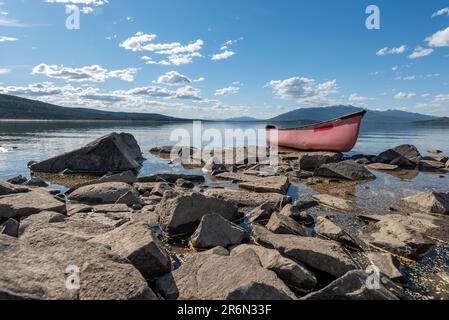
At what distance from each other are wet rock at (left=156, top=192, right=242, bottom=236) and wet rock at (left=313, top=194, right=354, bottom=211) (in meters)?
3.71

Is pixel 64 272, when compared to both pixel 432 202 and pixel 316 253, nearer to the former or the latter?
pixel 316 253

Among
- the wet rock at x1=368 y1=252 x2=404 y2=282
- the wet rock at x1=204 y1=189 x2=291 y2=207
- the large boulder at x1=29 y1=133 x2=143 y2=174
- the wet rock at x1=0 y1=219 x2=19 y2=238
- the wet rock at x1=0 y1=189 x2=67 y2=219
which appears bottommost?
the wet rock at x1=368 y1=252 x2=404 y2=282

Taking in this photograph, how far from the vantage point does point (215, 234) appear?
7133mm

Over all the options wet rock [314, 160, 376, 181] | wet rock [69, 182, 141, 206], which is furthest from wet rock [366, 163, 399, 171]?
wet rock [69, 182, 141, 206]

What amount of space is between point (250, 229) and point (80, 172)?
478 inches

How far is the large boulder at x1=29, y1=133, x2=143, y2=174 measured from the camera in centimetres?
1752

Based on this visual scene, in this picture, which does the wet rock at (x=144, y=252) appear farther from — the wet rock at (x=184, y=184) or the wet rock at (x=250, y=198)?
the wet rock at (x=184, y=184)

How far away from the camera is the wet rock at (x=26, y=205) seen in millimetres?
8242

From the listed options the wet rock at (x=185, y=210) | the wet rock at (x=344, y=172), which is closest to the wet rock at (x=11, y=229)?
the wet rock at (x=185, y=210)

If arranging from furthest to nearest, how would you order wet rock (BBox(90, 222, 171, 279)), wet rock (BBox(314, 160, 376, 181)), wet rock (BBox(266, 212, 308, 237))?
wet rock (BBox(314, 160, 376, 181)) → wet rock (BBox(266, 212, 308, 237)) → wet rock (BBox(90, 222, 171, 279))

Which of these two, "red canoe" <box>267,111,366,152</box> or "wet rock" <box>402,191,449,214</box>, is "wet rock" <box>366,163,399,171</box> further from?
"wet rock" <box>402,191,449,214</box>

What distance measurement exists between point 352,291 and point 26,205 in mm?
8050

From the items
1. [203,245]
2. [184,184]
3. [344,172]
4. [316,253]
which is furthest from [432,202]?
[184,184]
